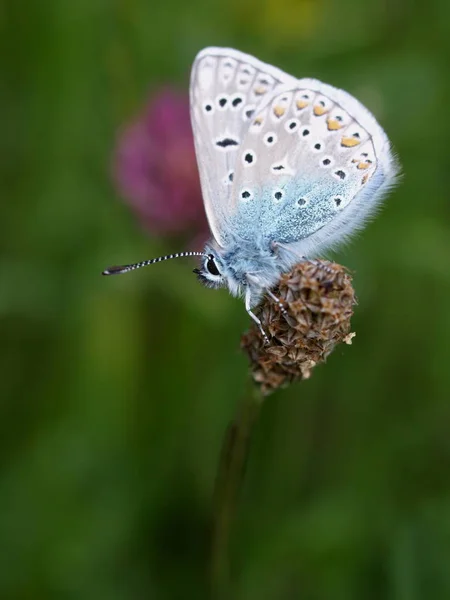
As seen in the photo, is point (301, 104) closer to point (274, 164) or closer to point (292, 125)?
point (292, 125)

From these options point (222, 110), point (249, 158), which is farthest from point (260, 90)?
point (249, 158)

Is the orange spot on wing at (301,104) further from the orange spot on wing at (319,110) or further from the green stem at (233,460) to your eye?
the green stem at (233,460)

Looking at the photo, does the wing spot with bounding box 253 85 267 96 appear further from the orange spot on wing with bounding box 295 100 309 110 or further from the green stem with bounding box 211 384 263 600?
the green stem with bounding box 211 384 263 600

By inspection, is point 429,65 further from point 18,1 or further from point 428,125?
point 18,1

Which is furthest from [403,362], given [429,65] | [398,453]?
[429,65]

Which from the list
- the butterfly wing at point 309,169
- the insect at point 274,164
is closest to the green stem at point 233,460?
the insect at point 274,164

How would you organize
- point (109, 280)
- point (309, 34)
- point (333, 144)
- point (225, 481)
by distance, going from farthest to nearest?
point (309, 34) < point (109, 280) < point (333, 144) < point (225, 481)
